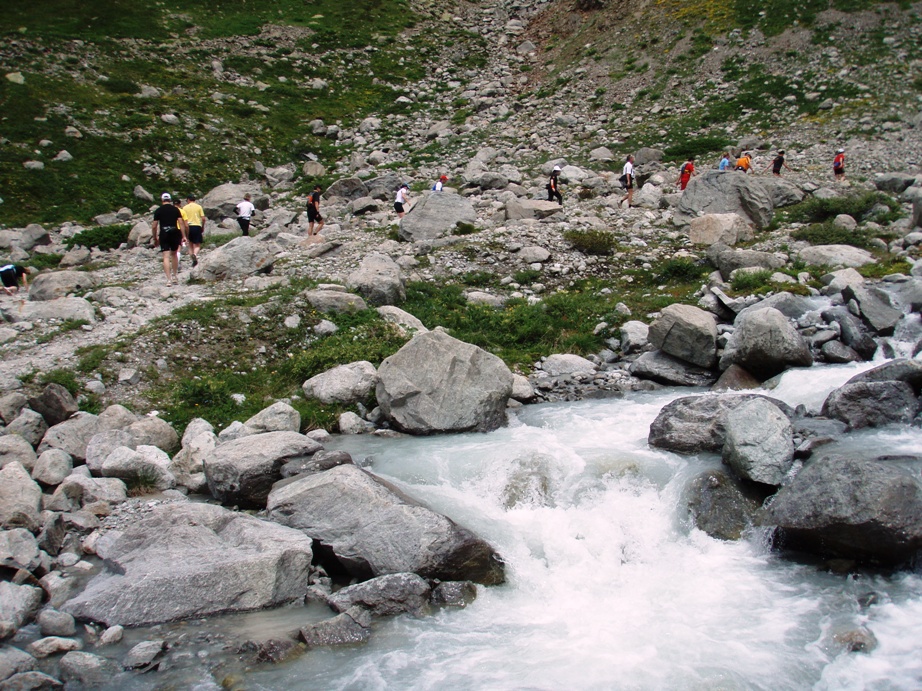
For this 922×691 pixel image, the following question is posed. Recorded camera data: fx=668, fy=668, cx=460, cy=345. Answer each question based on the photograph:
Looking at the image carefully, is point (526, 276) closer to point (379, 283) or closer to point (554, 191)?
point (379, 283)

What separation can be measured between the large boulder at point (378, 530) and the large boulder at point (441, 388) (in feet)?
12.2

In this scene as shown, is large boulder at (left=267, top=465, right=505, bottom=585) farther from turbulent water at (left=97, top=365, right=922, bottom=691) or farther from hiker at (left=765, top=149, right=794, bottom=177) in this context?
hiker at (left=765, top=149, right=794, bottom=177)

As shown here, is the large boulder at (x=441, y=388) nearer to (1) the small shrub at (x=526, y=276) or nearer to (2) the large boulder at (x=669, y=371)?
(2) the large boulder at (x=669, y=371)

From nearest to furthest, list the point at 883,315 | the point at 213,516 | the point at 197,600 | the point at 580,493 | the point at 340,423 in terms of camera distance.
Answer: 1. the point at 197,600
2. the point at 213,516
3. the point at 580,493
4. the point at 340,423
5. the point at 883,315

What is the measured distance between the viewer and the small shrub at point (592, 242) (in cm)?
2300

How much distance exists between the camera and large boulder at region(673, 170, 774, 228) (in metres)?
25.1

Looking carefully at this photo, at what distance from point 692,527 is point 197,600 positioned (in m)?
7.09

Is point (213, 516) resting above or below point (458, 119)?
below

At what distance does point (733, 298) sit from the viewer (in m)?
19.0

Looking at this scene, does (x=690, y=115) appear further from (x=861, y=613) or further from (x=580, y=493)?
(x=861, y=613)

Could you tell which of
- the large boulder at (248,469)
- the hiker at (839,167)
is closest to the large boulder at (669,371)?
the large boulder at (248,469)

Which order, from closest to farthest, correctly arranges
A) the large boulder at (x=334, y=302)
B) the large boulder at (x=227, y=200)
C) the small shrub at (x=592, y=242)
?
1. the large boulder at (x=334, y=302)
2. the small shrub at (x=592, y=242)
3. the large boulder at (x=227, y=200)

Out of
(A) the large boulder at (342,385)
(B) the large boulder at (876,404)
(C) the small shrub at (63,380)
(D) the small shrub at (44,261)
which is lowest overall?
(A) the large boulder at (342,385)

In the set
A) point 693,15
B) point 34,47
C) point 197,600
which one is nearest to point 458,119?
point 693,15
